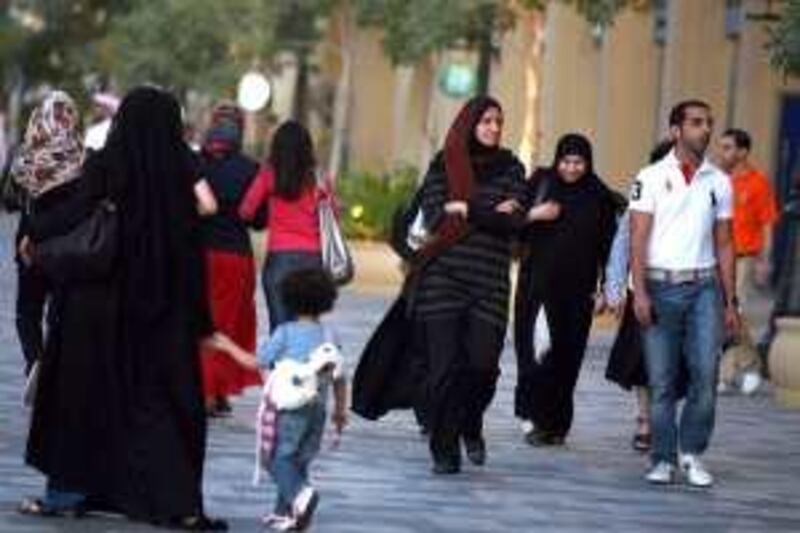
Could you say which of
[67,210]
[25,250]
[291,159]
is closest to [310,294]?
[67,210]

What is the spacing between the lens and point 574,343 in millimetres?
14891

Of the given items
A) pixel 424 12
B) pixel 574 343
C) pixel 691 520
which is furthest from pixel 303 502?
pixel 424 12

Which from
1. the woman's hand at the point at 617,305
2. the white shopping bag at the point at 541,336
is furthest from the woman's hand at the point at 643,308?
the white shopping bag at the point at 541,336

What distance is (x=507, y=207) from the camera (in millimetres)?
13133

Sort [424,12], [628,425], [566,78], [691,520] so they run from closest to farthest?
[691,520], [628,425], [424,12], [566,78]

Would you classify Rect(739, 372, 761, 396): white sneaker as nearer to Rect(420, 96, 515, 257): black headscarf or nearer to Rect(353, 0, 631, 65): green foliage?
Rect(420, 96, 515, 257): black headscarf

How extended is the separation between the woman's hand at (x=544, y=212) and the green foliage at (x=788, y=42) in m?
1.81

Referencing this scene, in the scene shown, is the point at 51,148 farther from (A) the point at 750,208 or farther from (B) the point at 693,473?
(A) the point at 750,208

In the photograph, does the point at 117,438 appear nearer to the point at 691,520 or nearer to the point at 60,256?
the point at 60,256

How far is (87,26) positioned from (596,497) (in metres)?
76.5

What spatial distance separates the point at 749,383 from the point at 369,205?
16.9m

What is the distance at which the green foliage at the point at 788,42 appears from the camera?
15109 millimetres

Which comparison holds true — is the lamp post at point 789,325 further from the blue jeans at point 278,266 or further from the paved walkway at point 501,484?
the blue jeans at point 278,266

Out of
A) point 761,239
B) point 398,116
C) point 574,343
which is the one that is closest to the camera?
point 574,343
